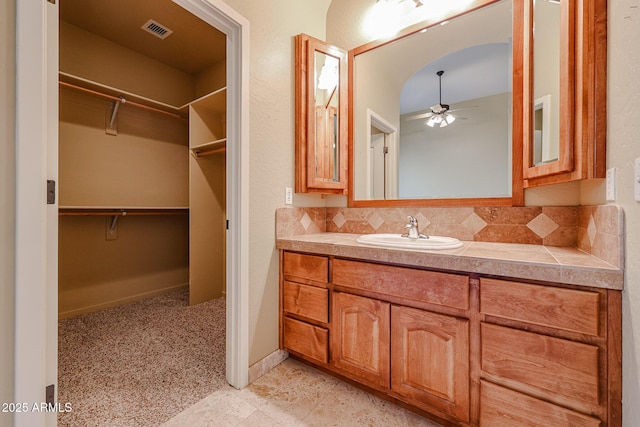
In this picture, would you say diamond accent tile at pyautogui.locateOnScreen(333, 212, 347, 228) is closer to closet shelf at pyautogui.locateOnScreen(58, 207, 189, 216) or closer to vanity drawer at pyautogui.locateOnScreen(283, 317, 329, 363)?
vanity drawer at pyautogui.locateOnScreen(283, 317, 329, 363)

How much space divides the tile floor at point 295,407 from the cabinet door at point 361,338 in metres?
0.14

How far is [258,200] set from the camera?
166 cm

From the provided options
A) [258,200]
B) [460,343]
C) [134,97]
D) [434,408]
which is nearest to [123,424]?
[258,200]

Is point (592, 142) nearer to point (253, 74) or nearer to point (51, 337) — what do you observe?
point (253, 74)

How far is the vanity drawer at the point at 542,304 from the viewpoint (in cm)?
89

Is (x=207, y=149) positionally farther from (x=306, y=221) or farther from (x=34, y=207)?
(x=34, y=207)

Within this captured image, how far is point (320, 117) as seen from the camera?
78.7 inches

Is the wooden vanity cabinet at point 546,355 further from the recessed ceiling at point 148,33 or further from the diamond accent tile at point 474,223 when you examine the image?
the recessed ceiling at point 148,33

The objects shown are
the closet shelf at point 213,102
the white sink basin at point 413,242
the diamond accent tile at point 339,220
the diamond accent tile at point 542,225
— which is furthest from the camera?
the closet shelf at point 213,102

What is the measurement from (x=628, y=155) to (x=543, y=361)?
2.47 ft

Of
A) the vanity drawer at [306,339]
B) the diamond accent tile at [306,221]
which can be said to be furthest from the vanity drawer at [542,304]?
the diamond accent tile at [306,221]

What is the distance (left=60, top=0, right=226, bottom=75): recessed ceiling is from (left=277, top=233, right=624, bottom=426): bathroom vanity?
2.31 meters

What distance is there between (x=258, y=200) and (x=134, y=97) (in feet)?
6.62

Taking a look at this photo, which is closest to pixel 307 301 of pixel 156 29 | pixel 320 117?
pixel 320 117
